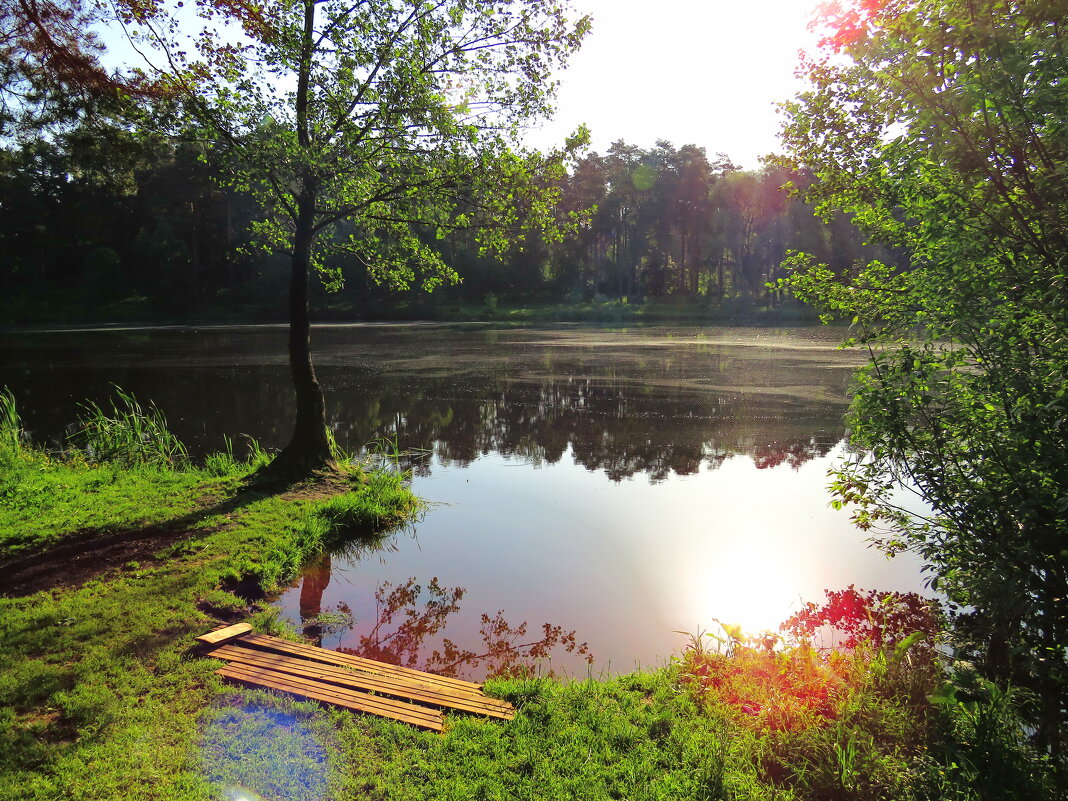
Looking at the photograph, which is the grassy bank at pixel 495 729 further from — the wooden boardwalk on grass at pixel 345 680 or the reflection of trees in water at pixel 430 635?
the reflection of trees in water at pixel 430 635

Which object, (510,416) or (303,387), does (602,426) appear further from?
(303,387)

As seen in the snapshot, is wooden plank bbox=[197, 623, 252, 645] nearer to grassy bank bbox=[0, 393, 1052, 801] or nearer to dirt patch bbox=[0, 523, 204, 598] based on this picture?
grassy bank bbox=[0, 393, 1052, 801]

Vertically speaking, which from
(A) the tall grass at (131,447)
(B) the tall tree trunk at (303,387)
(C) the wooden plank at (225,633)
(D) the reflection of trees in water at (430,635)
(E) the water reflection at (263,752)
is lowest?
(D) the reflection of trees in water at (430,635)

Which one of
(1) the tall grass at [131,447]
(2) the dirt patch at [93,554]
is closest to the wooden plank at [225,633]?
(2) the dirt patch at [93,554]

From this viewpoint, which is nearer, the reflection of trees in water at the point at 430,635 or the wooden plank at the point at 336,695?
the wooden plank at the point at 336,695

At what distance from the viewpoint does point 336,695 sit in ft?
13.2

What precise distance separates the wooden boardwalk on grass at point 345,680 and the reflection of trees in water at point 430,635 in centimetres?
49

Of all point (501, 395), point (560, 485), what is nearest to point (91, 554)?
point (560, 485)

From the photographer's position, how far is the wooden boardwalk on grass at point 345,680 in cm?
395

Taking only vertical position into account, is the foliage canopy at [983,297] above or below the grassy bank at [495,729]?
above

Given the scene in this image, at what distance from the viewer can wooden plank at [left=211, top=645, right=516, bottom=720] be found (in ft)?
13.2

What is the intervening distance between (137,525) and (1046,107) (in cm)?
814

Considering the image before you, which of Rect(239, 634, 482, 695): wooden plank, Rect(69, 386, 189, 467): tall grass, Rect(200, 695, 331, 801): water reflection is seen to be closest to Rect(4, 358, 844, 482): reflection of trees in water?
Rect(69, 386, 189, 467): tall grass

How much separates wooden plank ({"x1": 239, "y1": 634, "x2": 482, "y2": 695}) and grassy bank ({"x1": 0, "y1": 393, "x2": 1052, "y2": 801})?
0.30 m
